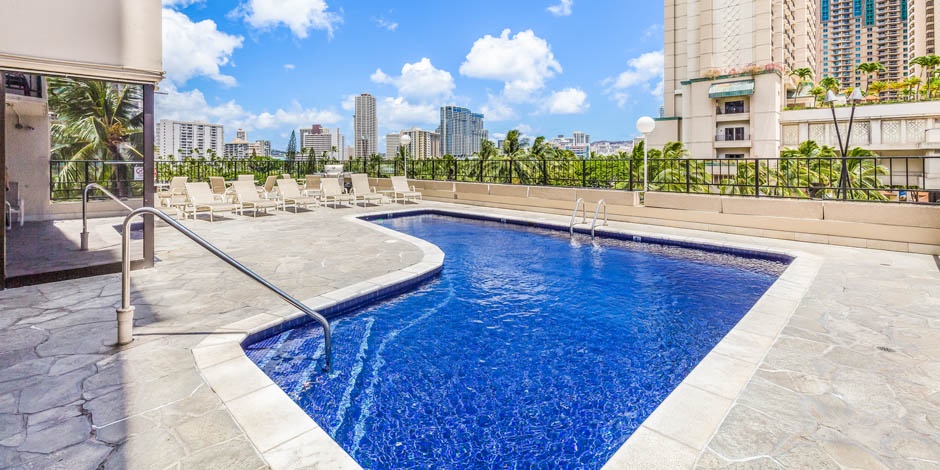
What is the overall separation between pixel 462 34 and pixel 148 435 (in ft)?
151

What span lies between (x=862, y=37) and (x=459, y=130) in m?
118

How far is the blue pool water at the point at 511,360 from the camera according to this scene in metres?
2.97

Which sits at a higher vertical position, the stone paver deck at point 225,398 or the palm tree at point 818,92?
the palm tree at point 818,92

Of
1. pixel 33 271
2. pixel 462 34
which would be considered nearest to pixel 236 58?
pixel 462 34

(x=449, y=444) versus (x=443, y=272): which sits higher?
(x=443, y=272)

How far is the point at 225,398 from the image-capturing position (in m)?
2.85

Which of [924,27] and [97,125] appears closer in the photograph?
[97,125]

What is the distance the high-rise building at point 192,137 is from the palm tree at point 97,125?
853 inches

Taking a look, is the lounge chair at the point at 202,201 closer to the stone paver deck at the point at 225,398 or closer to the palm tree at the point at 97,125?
the palm tree at the point at 97,125

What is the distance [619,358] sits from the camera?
4141 millimetres

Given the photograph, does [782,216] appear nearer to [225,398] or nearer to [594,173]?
[594,173]

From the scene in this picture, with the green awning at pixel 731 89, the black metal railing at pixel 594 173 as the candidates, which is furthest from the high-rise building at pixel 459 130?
the black metal railing at pixel 594 173

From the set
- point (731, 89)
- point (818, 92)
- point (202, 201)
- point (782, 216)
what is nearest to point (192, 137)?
point (202, 201)

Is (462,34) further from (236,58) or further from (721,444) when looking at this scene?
(721,444)
